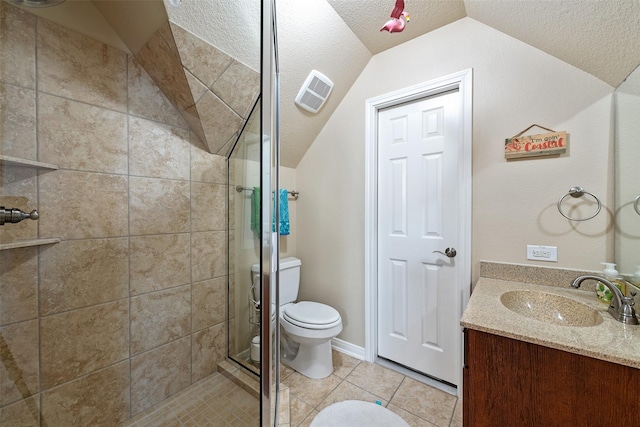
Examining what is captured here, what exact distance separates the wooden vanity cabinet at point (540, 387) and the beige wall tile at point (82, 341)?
149cm

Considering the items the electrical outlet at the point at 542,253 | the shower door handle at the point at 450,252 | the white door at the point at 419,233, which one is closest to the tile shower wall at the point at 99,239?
the white door at the point at 419,233

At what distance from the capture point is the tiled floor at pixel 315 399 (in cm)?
114

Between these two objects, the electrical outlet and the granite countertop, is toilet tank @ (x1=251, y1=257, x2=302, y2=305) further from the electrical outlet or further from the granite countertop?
the electrical outlet

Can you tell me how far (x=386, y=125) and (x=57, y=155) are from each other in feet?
6.03

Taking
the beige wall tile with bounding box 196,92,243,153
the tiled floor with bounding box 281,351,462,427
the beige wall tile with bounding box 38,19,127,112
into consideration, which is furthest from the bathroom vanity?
the beige wall tile with bounding box 38,19,127,112

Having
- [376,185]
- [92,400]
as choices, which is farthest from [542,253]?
[92,400]

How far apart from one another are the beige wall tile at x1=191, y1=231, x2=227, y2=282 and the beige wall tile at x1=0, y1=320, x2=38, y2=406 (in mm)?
592

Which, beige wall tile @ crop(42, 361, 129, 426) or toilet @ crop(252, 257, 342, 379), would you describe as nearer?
beige wall tile @ crop(42, 361, 129, 426)

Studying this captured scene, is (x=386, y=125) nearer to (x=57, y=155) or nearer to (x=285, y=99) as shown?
(x=285, y=99)

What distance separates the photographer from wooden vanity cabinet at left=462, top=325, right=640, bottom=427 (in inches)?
27.4

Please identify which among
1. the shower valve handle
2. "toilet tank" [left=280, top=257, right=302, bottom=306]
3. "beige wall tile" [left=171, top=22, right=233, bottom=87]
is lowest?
"toilet tank" [left=280, top=257, right=302, bottom=306]

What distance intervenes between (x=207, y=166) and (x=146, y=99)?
394 millimetres

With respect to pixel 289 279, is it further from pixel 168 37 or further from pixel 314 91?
pixel 168 37

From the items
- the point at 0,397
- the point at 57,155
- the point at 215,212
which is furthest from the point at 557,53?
the point at 0,397
